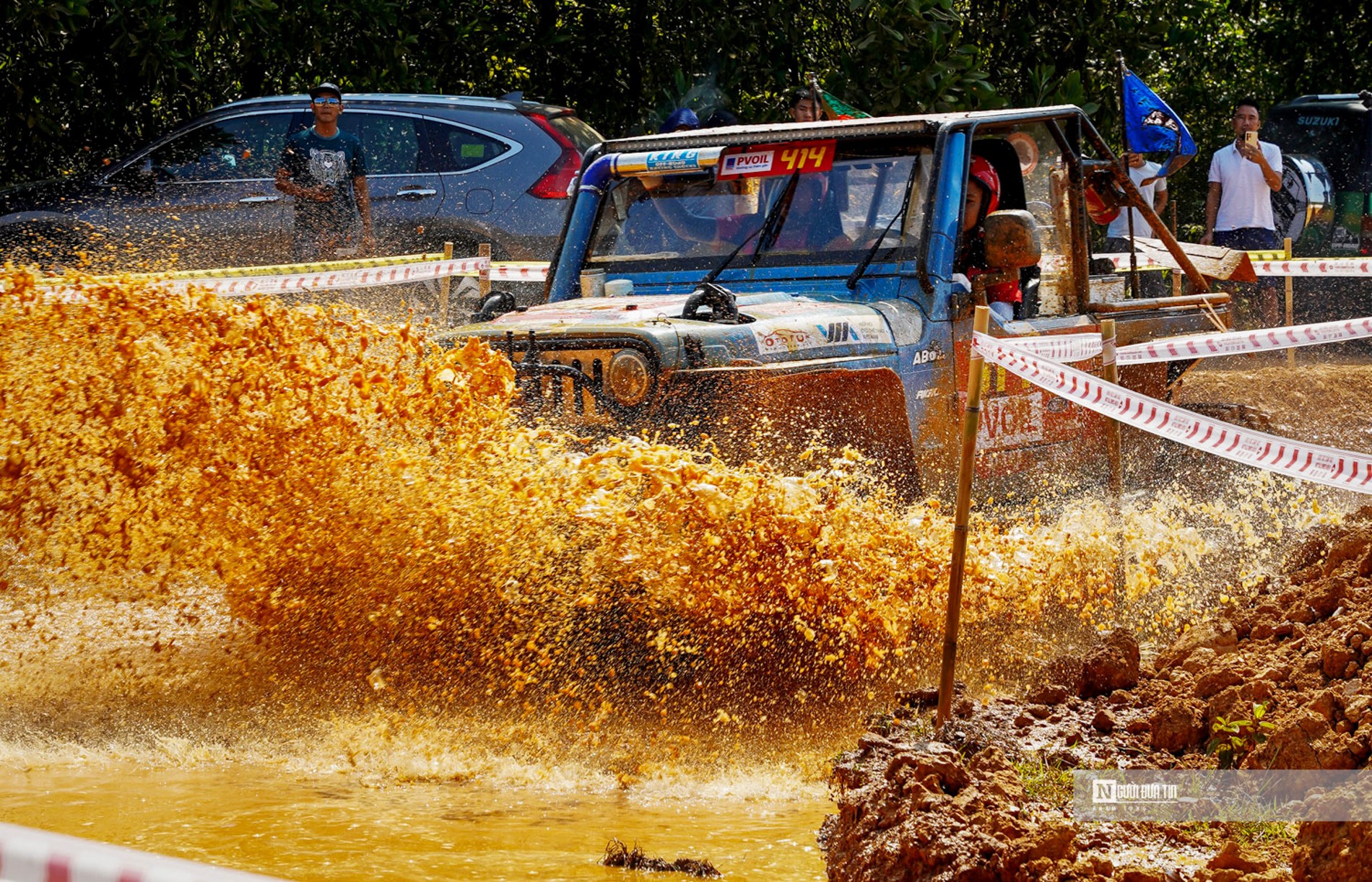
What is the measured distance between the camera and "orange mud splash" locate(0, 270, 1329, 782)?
4.47 m

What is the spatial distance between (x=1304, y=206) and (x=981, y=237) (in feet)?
32.6

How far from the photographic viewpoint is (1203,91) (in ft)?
63.6

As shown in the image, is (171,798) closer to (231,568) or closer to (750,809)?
(231,568)

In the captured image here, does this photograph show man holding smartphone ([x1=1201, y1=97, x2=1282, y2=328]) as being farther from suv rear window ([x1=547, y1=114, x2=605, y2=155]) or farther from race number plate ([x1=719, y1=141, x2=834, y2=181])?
race number plate ([x1=719, y1=141, x2=834, y2=181])

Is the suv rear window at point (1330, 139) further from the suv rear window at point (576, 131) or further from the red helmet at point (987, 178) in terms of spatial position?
the red helmet at point (987, 178)

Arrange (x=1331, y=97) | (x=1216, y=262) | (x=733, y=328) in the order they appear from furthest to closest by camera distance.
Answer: (x=1331, y=97), (x=1216, y=262), (x=733, y=328)

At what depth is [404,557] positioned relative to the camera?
4633 mm

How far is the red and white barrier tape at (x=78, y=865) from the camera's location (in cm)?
158

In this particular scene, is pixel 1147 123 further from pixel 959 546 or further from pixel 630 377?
pixel 959 546

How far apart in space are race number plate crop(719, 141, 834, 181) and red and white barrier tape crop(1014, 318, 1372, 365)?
4.08 ft

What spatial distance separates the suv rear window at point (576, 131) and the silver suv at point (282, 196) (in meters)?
0.01

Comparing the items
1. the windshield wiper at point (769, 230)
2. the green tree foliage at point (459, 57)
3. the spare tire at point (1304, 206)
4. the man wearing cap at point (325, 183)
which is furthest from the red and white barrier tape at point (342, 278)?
the spare tire at point (1304, 206)

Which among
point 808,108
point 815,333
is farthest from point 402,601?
point 808,108

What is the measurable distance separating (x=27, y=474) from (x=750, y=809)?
2634mm
